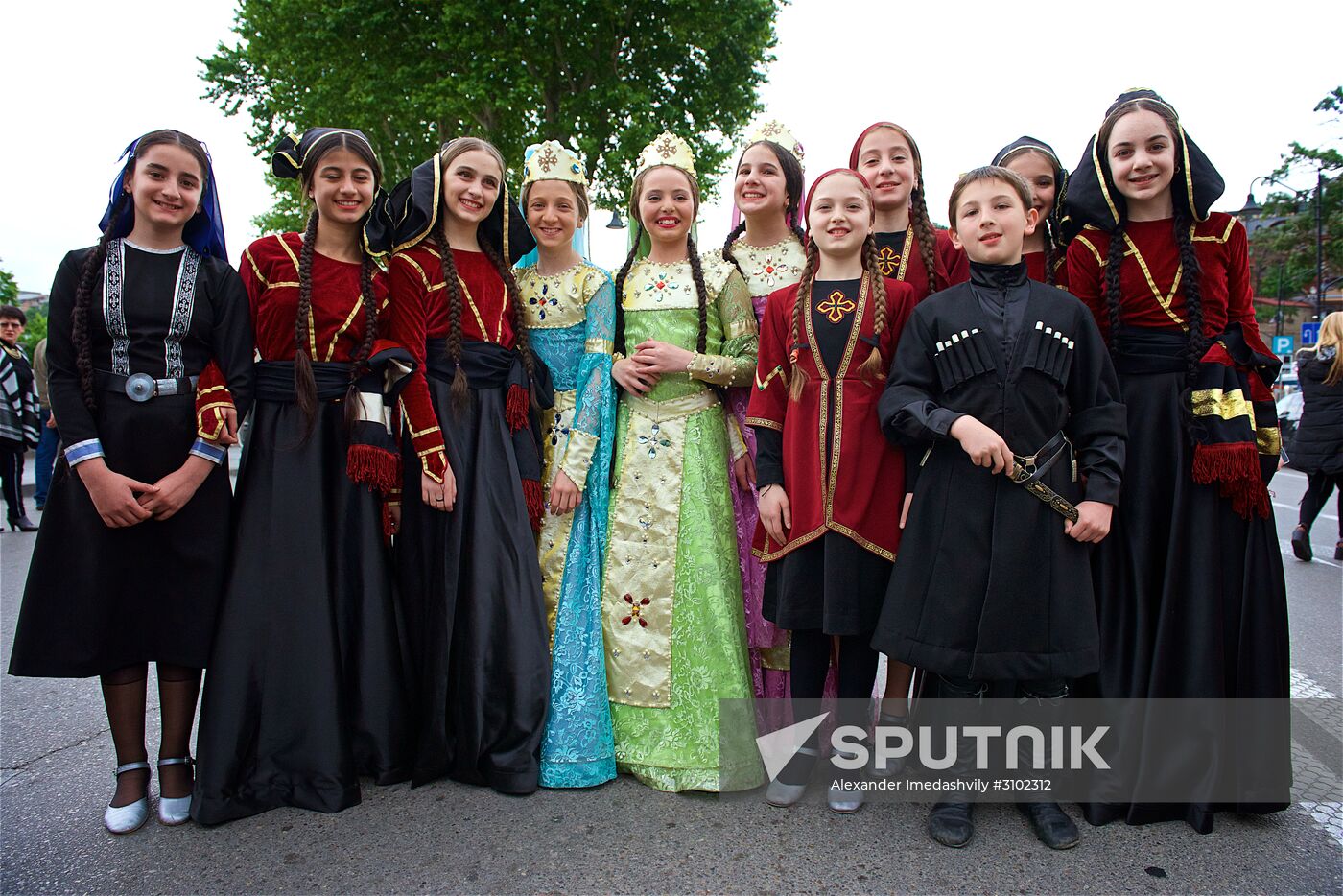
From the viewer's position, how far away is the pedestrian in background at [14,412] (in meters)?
7.61

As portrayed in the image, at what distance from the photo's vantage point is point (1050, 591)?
2.26 metres

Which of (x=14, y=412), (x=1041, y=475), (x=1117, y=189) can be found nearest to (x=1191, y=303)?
(x=1117, y=189)

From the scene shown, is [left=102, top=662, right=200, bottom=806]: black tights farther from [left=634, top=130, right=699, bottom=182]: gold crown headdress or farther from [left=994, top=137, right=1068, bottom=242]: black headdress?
[left=994, top=137, right=1068, bottom=242]: black headdress

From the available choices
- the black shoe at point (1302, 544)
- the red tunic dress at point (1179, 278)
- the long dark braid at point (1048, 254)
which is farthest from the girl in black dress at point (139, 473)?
the black shoe at point (1302, 544)

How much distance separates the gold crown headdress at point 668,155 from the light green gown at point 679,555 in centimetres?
36

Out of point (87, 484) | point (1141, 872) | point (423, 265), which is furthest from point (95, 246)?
point (1141, 872)

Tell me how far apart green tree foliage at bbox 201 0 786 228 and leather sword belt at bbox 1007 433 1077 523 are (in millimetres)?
12199

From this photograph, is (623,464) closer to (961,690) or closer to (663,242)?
(663,242)

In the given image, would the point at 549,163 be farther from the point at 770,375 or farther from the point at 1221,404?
the point at 1221,404

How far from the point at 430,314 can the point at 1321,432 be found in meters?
6.96

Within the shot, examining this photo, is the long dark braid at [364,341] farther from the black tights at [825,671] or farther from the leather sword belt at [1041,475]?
the leather sword belt at [1041,475]

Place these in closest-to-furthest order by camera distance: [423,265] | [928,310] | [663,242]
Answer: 1. [928,310]
2. [423,265]
3. [663,242]

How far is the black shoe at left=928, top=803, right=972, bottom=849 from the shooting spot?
2.30m

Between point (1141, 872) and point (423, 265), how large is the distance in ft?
9.21
